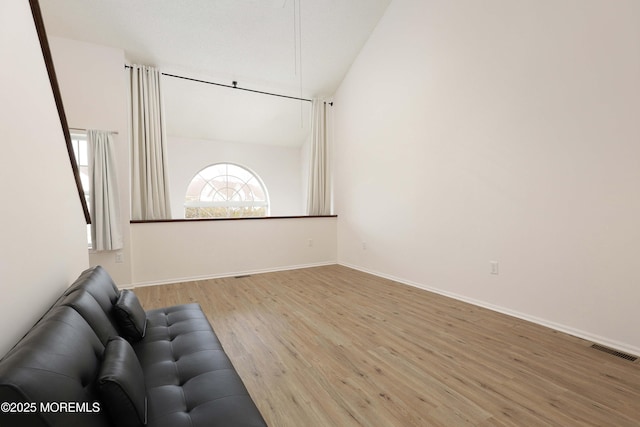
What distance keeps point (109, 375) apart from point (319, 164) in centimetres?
498

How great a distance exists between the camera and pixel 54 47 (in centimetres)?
360

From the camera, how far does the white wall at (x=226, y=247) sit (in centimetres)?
415

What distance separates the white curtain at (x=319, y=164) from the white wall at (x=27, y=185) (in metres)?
4.00

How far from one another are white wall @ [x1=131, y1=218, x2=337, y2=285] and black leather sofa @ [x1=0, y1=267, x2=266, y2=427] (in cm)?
264

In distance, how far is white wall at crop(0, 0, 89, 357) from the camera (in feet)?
3.64

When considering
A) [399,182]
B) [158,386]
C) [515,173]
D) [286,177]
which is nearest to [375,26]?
[399,182]

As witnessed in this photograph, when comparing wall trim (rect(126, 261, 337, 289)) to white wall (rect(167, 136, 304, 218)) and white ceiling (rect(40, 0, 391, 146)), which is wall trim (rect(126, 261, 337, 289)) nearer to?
white wall (rect(167, 136, 304, 218))

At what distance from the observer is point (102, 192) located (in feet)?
12.5

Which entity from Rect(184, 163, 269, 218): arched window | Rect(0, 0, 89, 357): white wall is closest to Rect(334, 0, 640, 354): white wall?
Rect(0, 0, 89, 357): white wall

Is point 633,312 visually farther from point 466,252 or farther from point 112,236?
point 112,236

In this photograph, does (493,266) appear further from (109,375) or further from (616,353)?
(109,375)

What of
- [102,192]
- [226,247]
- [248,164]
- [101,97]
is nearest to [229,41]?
[101,97]

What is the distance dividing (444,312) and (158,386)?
2.57 m

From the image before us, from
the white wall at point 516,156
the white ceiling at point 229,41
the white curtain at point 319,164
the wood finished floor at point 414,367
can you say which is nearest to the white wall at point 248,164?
the white ceiling at point 229,41
